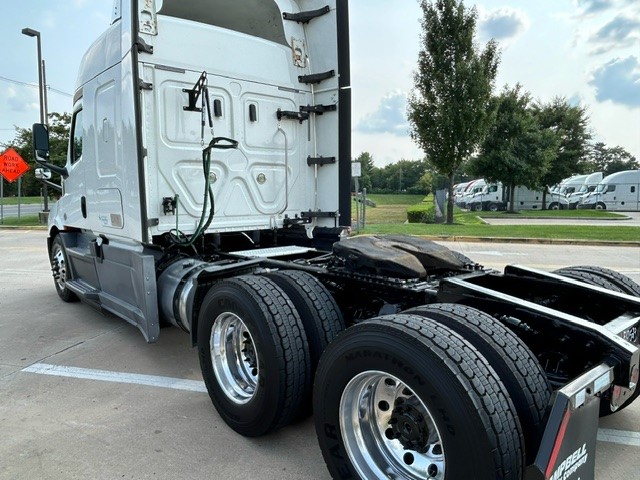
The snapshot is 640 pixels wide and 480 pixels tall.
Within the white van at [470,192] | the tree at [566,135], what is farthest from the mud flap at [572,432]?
the white van at [470,192]

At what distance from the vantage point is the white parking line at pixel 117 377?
385 cm

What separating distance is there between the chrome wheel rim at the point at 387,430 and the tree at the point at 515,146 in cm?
2645

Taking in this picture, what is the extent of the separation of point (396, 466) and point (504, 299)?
99 centimetres

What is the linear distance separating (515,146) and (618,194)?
47.6 feet

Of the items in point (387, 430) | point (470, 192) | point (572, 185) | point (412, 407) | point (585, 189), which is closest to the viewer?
point (412, 407)

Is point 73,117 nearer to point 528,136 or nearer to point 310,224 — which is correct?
point 310,224

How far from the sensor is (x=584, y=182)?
135ft

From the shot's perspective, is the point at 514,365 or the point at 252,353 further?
the point at 252,353

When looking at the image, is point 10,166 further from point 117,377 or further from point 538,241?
point 538,241

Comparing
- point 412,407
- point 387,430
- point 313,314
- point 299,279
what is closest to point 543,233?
point 299,279

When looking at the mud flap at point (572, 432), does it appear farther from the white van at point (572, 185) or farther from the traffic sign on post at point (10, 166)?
the white van at point (572, 185)

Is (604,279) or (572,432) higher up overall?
(604,279)

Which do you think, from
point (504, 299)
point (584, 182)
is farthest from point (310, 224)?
point (584, 182)

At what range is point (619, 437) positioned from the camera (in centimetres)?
297
